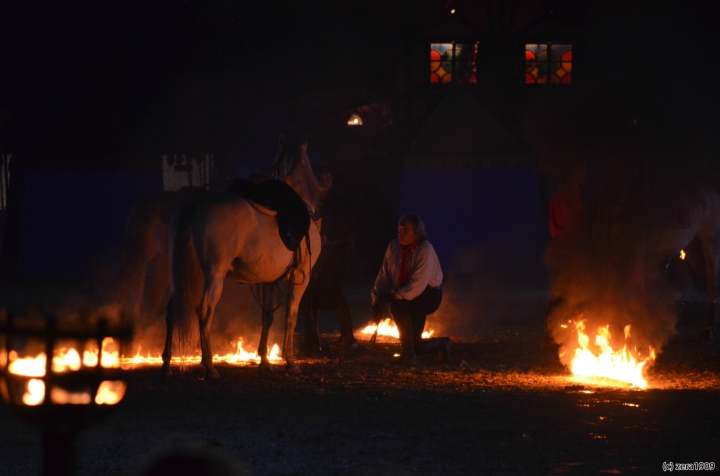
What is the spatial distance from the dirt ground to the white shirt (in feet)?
2.51

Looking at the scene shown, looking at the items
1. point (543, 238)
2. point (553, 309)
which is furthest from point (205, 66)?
point (553, 309)

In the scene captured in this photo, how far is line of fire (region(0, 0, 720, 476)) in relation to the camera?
505 cm

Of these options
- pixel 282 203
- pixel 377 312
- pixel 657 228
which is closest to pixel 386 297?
pixel 377 312

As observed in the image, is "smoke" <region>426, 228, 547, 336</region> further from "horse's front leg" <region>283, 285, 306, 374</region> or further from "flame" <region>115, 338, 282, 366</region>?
"horse's front leg" <region>283, 285, 306, 374</region>

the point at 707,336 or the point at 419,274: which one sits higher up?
the point at 419,274

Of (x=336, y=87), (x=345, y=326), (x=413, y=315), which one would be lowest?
(x=345, y=326)

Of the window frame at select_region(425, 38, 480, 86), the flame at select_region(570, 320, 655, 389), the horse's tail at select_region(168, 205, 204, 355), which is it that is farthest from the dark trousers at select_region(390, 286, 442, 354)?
the window frame at select_region(425, 38, 480, 86)

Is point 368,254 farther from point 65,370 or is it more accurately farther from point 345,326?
point 65,370

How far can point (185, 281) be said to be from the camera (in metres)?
7.70

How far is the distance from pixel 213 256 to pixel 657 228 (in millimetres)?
5465

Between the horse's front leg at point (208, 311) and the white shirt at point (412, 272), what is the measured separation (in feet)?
6.38

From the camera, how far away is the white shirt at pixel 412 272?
870 centimetres

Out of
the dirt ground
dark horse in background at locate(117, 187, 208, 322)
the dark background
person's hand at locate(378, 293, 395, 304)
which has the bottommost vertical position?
the dirt ground

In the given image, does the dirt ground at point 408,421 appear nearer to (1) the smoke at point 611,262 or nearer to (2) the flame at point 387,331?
(1) the smoke at point 611,262
